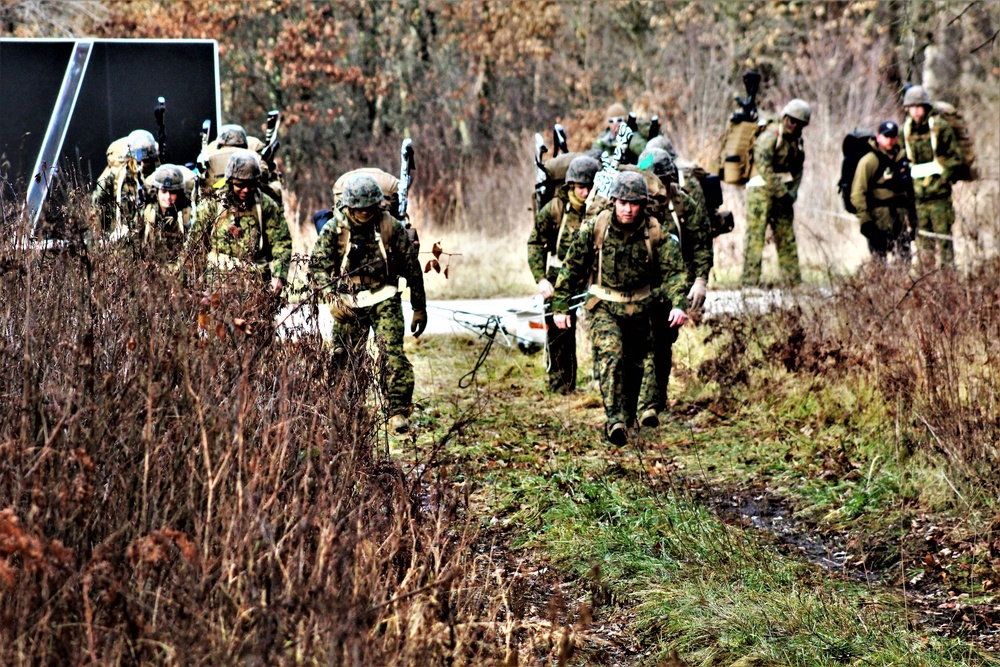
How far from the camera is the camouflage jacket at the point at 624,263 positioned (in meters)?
8.77

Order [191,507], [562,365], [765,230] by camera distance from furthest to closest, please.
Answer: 1. [765,230]
2. [562,365]
3. [191,507]

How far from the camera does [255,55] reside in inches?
943

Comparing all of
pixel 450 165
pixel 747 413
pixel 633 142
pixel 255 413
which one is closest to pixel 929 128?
pixel 633 142

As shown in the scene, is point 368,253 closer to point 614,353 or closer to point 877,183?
point 614,353

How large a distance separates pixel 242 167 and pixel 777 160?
21.9ft

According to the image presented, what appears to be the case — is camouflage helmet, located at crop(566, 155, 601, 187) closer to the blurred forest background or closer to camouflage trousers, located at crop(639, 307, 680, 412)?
camouflage trousers, located at crop(639, 307, 680, 412)

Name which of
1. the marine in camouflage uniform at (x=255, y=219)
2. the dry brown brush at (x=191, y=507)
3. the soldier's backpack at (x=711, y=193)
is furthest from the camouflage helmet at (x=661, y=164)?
the dry brown brush at (x=191, y=507)

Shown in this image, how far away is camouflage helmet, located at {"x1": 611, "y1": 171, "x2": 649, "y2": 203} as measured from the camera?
833 cm

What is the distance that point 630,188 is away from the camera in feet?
27.3

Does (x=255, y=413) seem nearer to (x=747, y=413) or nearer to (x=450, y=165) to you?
(x=747, y=413)

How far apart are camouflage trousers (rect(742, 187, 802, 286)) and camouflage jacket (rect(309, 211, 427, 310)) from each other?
20.4 feet

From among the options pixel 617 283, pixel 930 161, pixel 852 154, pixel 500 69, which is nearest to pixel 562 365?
pixel 617 283

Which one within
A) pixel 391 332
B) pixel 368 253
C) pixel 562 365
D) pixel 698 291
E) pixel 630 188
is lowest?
pixel 562 365

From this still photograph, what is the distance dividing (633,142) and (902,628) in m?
7.09
